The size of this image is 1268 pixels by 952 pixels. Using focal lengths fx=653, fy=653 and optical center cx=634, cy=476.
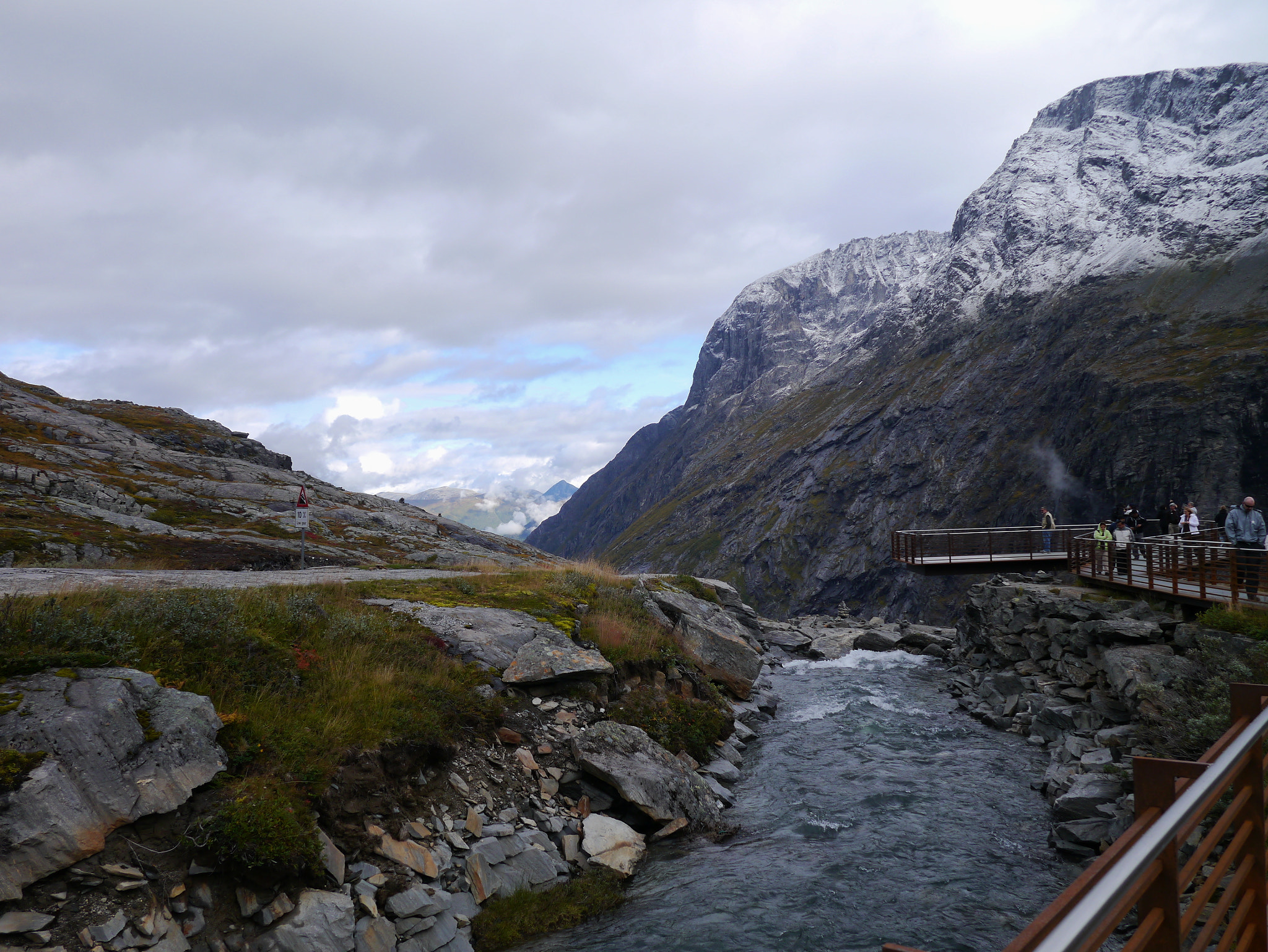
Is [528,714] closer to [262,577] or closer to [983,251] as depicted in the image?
[262,577]

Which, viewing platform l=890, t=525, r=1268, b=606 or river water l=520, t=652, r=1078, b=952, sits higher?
viewing platform l=890, t=525, r=1268, b=606

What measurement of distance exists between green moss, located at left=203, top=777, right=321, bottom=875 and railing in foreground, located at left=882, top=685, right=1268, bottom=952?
8.02 meters

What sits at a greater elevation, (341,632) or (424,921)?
(341,632)

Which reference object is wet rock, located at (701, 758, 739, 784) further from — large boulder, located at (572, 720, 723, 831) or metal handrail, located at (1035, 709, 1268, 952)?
metal handrail, located at (1035, 709, 1268, 952)

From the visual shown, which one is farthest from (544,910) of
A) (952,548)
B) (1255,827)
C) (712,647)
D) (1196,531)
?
(952,548)

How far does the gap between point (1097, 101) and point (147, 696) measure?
23451cm

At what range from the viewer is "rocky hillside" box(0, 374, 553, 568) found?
82.9ft

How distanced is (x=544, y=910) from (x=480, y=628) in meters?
6.93

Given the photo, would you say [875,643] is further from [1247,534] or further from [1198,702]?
[1198,702]

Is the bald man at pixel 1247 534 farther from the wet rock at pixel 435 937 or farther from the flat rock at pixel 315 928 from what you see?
the flat rock at pixel 315 928

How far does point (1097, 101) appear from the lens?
174 m

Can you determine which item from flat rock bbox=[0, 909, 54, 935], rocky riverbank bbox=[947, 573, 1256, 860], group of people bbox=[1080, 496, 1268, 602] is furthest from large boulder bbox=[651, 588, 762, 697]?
flat rock bbox=[0, 909, 54, 935]

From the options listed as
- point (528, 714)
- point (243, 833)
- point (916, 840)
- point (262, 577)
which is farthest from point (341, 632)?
point (916, 840)

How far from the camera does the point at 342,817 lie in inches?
354
